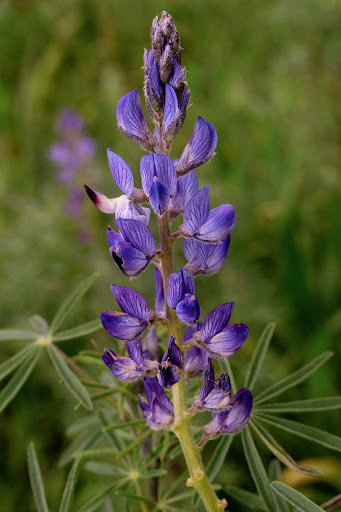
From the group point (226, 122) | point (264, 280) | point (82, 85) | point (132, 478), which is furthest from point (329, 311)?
point (82, 85)

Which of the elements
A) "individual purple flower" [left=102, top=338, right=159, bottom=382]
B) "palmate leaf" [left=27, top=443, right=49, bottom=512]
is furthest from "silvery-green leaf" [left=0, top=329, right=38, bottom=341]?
"individual purple flower" [left=102, top=338, right=159, bottom=382]

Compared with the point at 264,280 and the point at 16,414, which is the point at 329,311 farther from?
the point at 16,414

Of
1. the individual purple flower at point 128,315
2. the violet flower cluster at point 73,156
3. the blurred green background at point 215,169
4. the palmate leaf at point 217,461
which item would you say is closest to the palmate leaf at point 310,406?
the palmate leaf at point 217,461

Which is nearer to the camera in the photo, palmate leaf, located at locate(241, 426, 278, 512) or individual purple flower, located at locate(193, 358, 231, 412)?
individual purple flower, located at locate(193, 358, 231, 412)

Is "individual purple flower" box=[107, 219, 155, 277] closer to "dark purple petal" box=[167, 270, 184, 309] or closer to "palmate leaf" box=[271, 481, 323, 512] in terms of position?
"dark purple petal" box=[167, 270, 184, 309]

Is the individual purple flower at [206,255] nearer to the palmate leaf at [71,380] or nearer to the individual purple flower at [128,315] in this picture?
the individual purple flower at [128,315]

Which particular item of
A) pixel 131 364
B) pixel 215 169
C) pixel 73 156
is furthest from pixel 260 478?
pixel 73 156
